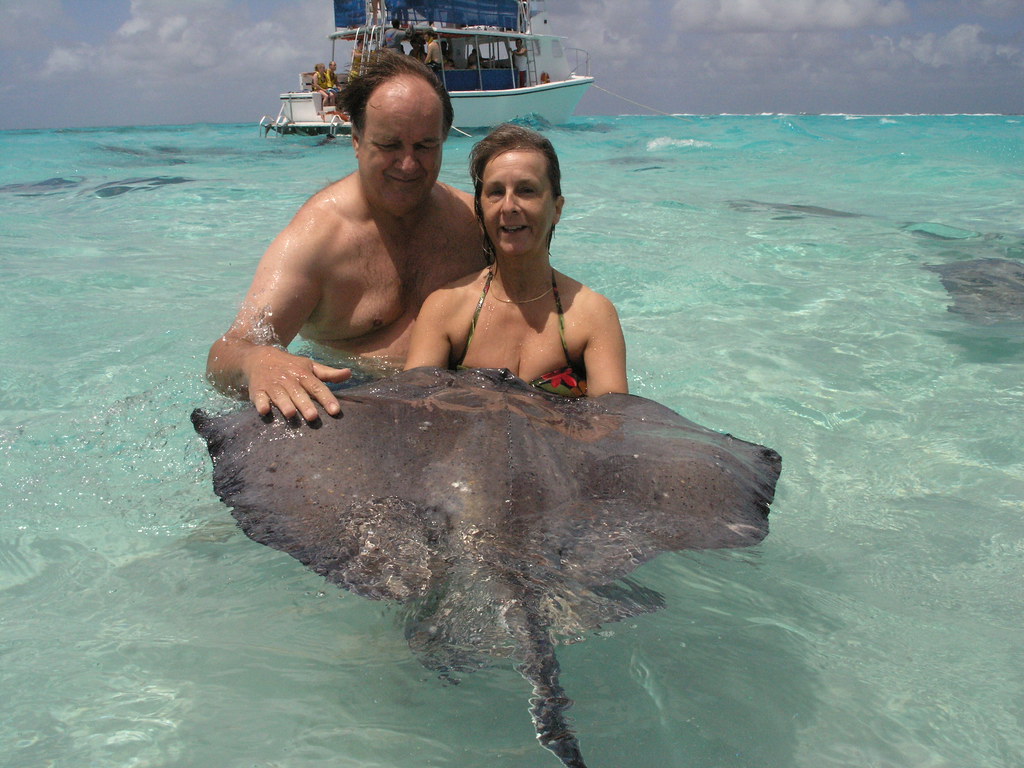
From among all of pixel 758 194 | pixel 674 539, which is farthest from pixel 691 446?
pixel 758 194

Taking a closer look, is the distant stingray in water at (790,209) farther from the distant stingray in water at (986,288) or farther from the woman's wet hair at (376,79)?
the woman's wet hair at (376,79)

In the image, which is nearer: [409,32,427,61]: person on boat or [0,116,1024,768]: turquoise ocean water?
[0,116,1024,768]: turquoise ocean water

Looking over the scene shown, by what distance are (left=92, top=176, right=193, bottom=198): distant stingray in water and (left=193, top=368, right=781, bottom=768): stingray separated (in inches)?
547

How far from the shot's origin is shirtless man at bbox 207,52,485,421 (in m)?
3.47

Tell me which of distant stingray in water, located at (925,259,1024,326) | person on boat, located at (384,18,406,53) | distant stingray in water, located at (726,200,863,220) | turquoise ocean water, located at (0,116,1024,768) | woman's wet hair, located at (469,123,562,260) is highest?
person on boat, located at (384,18,406,53)

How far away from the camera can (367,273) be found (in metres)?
3.72

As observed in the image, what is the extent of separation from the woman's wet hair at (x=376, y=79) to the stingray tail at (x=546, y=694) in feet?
8.35

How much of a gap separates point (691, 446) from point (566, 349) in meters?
0.93

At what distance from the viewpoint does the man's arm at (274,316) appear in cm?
264

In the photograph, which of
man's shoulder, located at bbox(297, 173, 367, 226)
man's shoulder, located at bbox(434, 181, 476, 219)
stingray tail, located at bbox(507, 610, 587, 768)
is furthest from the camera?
man's shoulder, located at bbox(434, 181, 476, 219)

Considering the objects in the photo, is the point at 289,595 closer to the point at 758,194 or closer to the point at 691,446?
the point at 691,446

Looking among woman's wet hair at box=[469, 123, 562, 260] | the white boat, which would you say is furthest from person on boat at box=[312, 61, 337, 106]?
woman's wet hair at box=[469, 123, 562, 260]

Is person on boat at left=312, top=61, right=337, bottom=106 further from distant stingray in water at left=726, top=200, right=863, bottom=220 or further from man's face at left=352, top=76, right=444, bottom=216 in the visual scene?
man's face at left=352, top=76, right=444, bottom=216

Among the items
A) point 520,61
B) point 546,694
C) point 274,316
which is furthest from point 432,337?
point 520,61
